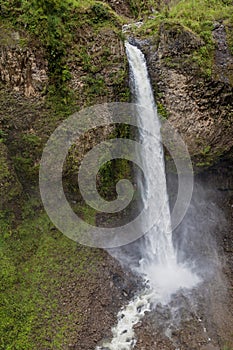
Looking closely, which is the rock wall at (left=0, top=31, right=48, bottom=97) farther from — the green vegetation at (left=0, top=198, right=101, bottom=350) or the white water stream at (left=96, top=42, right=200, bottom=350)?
the green vegetation at (left=0, top=198, right=101, bottom=350)

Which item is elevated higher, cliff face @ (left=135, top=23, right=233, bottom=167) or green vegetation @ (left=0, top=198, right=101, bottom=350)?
cliff face @ (left=135, top=23, right=233, bottom=167)

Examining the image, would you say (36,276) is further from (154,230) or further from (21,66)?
(21,66)

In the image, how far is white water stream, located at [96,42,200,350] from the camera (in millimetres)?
8422

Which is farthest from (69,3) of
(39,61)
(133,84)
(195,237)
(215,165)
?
(195,237)

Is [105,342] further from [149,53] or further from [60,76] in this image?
[149,53]

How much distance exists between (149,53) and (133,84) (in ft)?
4.32

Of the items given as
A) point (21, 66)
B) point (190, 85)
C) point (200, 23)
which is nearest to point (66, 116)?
point (21, 66)

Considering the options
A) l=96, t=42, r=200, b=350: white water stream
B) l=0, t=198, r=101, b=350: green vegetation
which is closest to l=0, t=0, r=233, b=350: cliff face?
l=0, t=198, r=101, b=350: green vegetation

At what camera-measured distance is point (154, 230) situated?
31.8ft

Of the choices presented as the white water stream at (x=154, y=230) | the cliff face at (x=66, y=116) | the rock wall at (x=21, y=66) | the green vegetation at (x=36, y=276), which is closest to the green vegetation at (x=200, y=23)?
the cliff face at (x=66, y=116)

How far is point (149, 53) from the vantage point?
10.2 metres

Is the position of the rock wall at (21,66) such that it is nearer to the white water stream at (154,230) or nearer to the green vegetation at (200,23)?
the white water stream at (154,230)

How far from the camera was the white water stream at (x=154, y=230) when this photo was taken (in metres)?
8.42

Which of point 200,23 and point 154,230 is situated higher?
point 200,23
